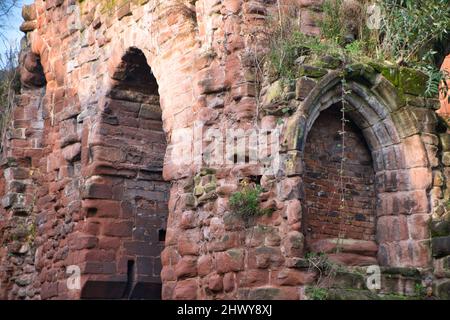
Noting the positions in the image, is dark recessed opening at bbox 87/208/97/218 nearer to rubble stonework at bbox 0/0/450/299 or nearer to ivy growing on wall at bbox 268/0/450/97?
rubble stonework at bbox 0/0/450/299

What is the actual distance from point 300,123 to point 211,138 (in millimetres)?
1042

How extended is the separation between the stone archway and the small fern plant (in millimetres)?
2893

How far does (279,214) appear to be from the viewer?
7.79 metres

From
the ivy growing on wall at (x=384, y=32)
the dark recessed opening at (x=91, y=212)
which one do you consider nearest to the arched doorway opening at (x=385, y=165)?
the ivy growing on wall at (x=384, y=32)

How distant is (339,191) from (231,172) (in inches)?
41.5

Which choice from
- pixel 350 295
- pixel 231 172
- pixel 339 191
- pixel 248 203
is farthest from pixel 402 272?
pixel 231 172

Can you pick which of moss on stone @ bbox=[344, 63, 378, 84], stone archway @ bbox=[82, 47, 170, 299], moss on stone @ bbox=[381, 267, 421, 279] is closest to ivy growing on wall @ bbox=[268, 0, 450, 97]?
moss on stone @ bbox=[344, 63, 378, 84]

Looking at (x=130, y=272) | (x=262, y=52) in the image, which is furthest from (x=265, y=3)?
(x=130, y=272)

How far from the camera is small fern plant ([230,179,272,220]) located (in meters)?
7.92

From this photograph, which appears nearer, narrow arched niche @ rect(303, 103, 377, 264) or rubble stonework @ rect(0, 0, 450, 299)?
rubble stonework @ rect(0, 0, 450, 299)

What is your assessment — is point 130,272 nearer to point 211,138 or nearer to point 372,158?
point 211,138

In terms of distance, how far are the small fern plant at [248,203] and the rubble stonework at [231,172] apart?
62 mm

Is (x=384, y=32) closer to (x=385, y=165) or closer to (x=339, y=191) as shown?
(x=385, y=165)

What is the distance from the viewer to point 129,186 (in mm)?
10773
